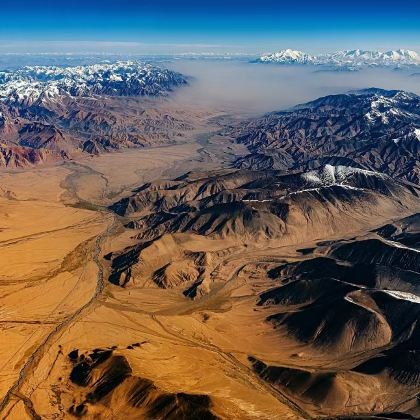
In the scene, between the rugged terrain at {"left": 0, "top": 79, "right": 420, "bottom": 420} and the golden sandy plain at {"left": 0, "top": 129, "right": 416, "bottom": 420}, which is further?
the golden sandy plain at {"left": 0, "top": 129, "right": 416, "bottom": 420}

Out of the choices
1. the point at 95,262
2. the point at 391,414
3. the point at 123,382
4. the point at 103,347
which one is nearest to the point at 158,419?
the point at 123,382

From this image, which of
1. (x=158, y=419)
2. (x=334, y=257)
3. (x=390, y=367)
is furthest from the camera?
(x=334, y=257)

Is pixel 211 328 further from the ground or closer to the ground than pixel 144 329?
further from the ground

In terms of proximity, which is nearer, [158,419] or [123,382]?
[158,419]

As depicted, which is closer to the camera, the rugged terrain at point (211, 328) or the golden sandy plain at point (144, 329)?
the rugged terrain at point (211, 328)

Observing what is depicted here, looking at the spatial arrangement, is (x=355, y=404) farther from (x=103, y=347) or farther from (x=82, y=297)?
(x=82, y=297)

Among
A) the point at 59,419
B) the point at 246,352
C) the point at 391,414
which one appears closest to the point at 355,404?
the point at 391,414

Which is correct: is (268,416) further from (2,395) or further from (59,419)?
(2,395)

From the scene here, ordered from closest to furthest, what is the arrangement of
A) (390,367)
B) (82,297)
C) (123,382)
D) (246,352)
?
1. (123,382)
2. (390,367)
3. (246,352)
4. (82,297)

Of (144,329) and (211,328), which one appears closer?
(144,329)
